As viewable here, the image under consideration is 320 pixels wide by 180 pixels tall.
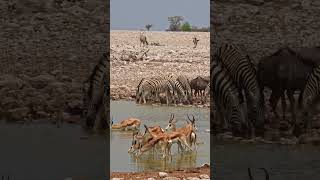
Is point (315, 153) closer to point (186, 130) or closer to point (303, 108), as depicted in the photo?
point (303, 108)

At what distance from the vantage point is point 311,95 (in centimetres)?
777

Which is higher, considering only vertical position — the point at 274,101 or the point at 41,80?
the point at 41,80

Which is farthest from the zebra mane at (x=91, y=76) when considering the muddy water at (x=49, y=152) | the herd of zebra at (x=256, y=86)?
the herd of zebra at (x=256, y=86)

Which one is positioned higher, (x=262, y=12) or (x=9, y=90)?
(x=262, y=12)

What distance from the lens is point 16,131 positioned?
7781mm

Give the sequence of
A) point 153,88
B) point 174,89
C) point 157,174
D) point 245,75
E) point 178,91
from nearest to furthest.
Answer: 1. point 245,75
2. point 157,174
3. point 153,88
4. point 174,89
5. point 178,91

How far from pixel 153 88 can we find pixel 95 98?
14.5 meters

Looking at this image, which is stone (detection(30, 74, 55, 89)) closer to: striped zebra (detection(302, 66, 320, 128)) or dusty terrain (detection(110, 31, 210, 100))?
striped zebra (detection(302, 66, 320, 128))

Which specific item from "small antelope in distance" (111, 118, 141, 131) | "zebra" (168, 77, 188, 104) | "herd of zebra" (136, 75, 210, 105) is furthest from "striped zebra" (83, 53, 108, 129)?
"zebra" (168, 77, 188, 104)

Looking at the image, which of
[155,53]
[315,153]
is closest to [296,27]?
[315,153]

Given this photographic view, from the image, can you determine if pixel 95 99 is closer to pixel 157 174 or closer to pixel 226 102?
pixel 226 102

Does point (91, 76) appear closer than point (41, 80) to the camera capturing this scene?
Yes

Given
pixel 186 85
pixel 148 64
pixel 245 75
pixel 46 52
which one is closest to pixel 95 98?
pixel 46 52

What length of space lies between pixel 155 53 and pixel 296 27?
21040 millimetres
